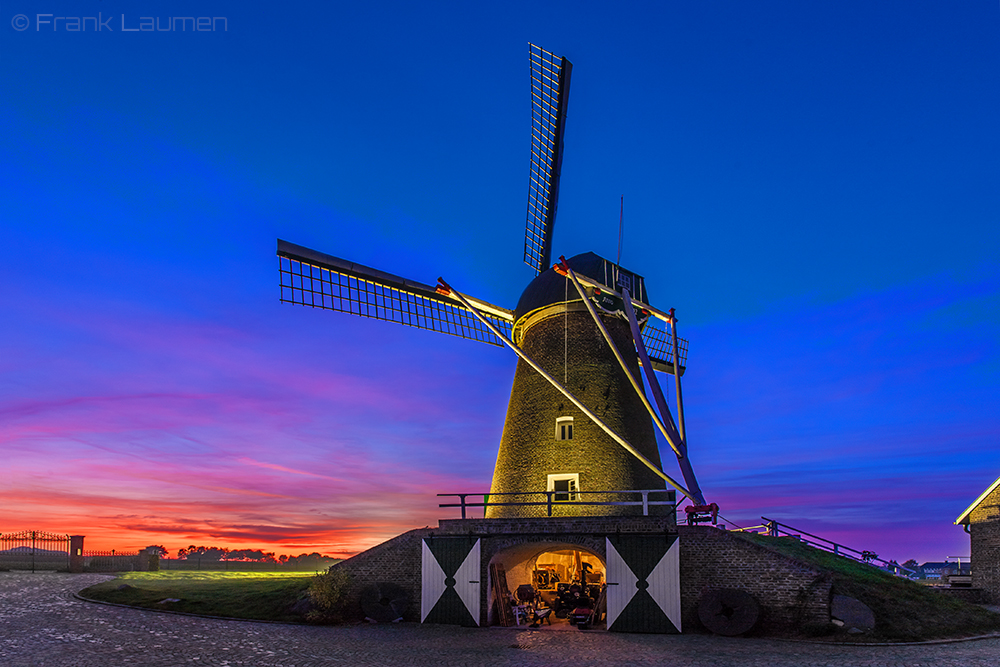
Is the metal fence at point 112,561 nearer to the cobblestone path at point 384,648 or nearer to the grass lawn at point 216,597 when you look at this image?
the grass lawn at point 216,597

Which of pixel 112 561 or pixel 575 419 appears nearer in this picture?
pixel 575 419

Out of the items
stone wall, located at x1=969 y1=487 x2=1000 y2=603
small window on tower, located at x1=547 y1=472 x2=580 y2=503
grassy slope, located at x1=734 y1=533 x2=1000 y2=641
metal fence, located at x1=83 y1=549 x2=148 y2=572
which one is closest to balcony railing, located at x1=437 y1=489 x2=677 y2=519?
small window on tower, located at x1=547 y1=472 x2=580 y2=503

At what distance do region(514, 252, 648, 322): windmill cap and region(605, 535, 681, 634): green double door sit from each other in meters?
9.42

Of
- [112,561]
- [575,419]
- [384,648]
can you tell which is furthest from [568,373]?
[112,561]

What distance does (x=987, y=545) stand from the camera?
25.1 meters

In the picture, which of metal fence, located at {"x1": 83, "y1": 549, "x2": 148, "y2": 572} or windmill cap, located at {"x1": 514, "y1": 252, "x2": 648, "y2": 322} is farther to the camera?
metal fence, located at {"x1": 83, "y1": 549, "x2": 148, "y2": 572}

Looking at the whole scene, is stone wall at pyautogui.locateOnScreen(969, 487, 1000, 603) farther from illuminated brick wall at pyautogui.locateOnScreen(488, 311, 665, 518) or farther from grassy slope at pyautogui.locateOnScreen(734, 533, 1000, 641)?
illuminated brick wall at pyautogui.locateOnScreen(488, 311, 665, 518)

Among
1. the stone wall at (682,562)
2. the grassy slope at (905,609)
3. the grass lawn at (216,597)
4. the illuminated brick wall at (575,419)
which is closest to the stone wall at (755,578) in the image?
the stone wall at (682,562)

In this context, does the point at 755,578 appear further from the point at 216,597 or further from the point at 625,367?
the point at 216,597

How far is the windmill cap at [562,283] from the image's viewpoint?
2462 cm

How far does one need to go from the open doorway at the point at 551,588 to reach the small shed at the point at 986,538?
14.8 metres

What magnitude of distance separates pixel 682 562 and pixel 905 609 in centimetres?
599

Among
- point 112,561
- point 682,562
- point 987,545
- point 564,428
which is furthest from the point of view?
point 112,561

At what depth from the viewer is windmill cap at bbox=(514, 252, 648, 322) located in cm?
2462
